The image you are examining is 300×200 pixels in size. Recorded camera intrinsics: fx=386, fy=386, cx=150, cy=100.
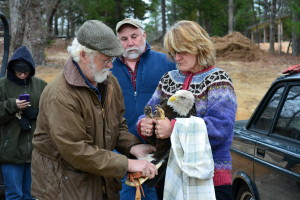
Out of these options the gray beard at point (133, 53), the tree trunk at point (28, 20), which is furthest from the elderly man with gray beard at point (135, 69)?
the tree trunk at point (28, 20)

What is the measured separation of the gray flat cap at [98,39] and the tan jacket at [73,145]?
20 centimetres

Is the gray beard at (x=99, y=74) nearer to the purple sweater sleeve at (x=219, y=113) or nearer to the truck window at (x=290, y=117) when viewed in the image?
the purple sweater sleeve at (x=219, y=113)

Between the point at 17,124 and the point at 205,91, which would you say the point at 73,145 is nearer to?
the point at 205,91

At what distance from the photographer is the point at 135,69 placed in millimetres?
3768

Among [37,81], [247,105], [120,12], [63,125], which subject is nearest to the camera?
[63,125]

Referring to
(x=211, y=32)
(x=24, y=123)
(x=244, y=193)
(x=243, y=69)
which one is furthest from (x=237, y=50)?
(x=24, y=123)

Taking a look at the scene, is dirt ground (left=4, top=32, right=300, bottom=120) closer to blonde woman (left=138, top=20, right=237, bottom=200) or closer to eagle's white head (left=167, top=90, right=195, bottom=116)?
blonde woman (left=138, top=20, right=237, bottom=200)

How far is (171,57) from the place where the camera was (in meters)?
2.81

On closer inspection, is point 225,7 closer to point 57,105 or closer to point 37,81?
point 37,81

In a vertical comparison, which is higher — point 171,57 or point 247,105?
point 171,57

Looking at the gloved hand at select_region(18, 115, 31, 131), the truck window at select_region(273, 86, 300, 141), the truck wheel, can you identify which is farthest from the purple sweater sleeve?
the gloved hand at select_region(18, 115, 31, 131)

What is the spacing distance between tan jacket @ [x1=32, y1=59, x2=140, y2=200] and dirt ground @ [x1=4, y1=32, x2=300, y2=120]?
24.8 ft

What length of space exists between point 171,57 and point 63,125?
96 centimetres

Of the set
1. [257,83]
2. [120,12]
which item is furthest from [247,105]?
[120,12]
